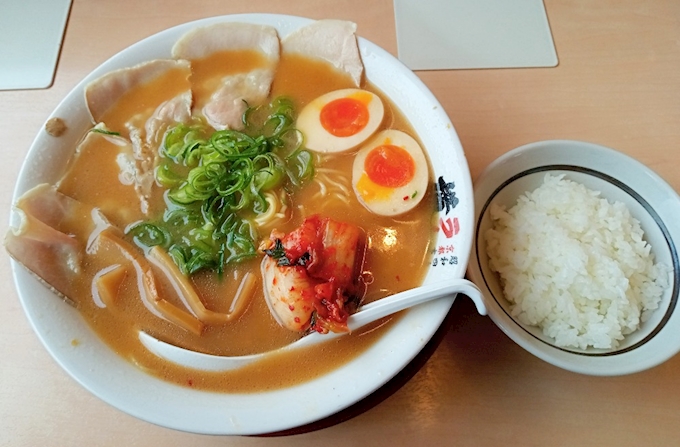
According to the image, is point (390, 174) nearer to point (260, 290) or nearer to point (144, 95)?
point (260, 290)

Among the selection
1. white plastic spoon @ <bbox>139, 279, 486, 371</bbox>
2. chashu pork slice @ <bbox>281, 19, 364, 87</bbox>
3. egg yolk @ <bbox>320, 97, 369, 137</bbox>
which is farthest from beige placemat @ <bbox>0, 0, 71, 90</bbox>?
white plastic spoon @ <bbox>139, 279, 486, 371</bbox>

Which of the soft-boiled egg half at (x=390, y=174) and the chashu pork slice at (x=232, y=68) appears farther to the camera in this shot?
the chashu pork slice at (x=232, y=68)

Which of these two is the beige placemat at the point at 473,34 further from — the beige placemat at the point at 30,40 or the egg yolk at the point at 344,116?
the beige placemat at the point at 30,40

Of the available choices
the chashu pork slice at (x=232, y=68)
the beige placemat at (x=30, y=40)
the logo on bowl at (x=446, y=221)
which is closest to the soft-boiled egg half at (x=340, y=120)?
the chashu pork slice at (x=232, y=68)

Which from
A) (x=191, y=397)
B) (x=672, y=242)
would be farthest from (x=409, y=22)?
(x=191, y=397)

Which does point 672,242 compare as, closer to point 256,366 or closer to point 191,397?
point 256,366

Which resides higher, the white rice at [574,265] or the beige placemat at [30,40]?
the beige placemat at [30,40]
